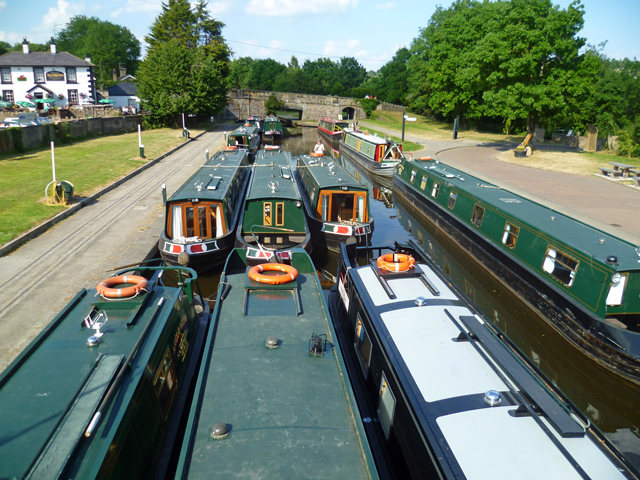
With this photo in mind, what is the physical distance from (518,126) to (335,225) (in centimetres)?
4223

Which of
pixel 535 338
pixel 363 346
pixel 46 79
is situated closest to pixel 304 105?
pixel 46 79

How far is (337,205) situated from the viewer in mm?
16438

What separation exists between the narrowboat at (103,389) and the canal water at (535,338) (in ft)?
18.9

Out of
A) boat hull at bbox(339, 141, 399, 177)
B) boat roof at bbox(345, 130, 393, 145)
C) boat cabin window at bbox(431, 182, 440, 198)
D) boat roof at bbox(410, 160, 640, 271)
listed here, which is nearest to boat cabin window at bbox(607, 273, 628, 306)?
boat roof at bbox(410, 160, 640, 271)

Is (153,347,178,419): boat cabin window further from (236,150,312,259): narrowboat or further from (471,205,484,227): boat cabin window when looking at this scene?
(471,205,484,227): boat cabin window

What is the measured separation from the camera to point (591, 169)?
28047mm

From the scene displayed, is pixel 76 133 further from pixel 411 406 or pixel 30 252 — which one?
pixel 411 406

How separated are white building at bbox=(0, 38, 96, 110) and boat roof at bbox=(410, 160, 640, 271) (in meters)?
52.0

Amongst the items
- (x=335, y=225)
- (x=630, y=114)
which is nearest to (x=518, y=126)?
(x=630, y=114)

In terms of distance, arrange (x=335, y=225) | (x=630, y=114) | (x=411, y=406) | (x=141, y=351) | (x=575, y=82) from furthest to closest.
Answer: (x=630, y=114), (x=575, y=82), (x=335, y=225), (x=141, y=351), (x=411, y=406)

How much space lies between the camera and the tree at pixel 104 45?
98.6 m

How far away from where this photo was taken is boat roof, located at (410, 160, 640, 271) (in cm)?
1008

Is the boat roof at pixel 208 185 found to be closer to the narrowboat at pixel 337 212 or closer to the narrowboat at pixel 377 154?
the narrowboat at pixel 337 212

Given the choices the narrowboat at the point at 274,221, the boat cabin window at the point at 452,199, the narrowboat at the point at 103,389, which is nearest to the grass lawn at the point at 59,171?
the narrowboat at the point at 274,221
